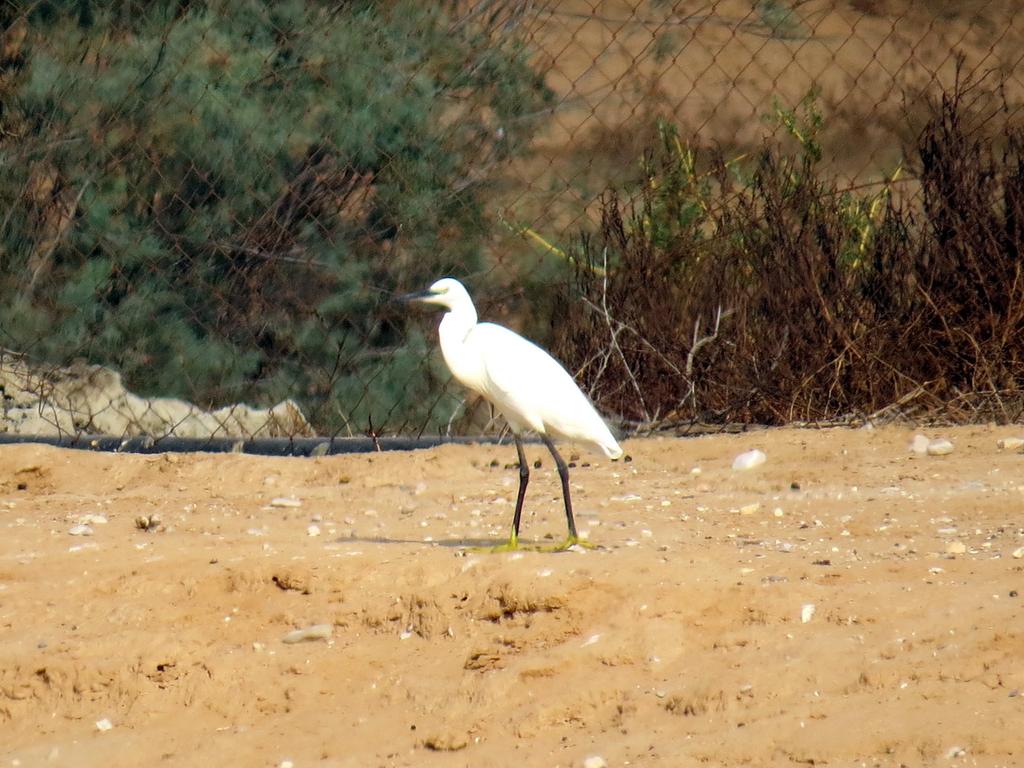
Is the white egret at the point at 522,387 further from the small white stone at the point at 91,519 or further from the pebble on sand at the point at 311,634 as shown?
the small white stone at the point at 91,519

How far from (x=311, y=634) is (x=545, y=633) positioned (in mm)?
615

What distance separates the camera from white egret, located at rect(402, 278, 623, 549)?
4.81m

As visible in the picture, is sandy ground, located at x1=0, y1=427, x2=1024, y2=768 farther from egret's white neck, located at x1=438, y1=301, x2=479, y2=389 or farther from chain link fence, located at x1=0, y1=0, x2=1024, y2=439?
chain link fence, located at x1=0, y1=0, x2=1024, y2=439

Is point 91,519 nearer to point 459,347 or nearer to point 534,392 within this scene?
point 459,347

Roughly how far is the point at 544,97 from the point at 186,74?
179 cm

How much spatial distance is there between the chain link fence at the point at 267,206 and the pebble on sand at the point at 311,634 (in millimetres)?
3074

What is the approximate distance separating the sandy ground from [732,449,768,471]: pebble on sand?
0.87 ft

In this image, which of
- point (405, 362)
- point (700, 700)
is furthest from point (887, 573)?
point (405, 362)

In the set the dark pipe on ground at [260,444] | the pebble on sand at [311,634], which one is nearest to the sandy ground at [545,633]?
the pebble on sand at [311,634]

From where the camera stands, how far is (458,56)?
8.02 metres

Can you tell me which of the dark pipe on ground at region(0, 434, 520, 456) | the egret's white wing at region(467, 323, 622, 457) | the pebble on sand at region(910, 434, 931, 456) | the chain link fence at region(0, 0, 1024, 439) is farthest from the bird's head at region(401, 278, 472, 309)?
the chain link fence at region(0, 0, 1024, 439)

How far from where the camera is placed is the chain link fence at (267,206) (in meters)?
7.54

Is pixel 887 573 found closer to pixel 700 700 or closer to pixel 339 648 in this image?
pixel 700 700

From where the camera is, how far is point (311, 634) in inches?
164
